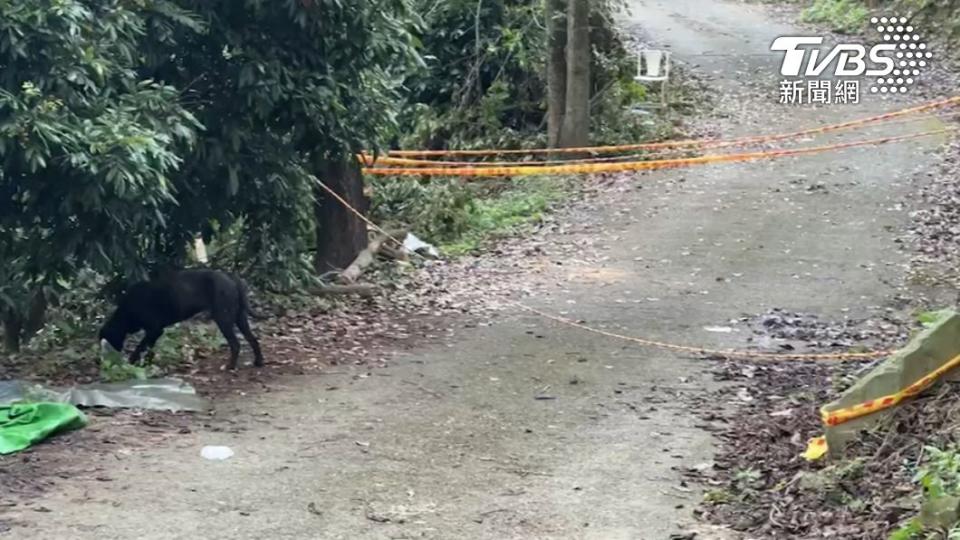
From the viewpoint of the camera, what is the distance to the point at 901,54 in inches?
1056

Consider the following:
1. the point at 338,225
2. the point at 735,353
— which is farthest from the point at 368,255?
the point at 735,353

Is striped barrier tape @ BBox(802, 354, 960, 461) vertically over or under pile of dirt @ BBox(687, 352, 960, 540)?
over

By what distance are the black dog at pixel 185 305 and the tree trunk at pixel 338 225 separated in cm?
330

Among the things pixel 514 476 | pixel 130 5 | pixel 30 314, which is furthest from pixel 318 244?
pixel 514 476

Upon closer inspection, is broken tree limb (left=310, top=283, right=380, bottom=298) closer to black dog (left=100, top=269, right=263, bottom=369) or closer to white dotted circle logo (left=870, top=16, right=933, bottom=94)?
black dog (left=100, top=269, right=263, bottom=369)

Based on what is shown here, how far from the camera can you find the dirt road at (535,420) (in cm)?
674

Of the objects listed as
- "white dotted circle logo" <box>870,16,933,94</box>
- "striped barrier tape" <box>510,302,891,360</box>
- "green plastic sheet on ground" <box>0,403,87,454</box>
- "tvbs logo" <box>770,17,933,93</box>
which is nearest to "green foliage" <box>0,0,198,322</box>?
"green plastic sheet on ground" <box>0,403,87,454</box>

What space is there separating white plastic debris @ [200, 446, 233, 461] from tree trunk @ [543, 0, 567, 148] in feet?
40.7

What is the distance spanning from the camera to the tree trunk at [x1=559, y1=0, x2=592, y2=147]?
1864cm

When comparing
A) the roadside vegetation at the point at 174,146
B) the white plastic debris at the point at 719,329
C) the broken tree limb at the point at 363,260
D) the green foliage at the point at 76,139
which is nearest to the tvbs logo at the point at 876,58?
the broken tree limb at the point at 363,260

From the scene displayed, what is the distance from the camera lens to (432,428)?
8.51 m

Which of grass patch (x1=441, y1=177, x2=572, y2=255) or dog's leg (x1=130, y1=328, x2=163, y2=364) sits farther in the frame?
grass patch (x1=441, y1=177, x2=572, y2=255)

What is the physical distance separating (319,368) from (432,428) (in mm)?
1953

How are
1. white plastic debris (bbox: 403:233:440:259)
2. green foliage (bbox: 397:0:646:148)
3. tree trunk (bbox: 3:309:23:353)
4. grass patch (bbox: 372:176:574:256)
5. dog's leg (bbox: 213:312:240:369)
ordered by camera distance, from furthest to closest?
green foliage (bbox: 397:0:646:148), grass patch (bbox: 372:176:574:256), white plastic debris (bbox: 403:233:440:259), tree trunk (bbox: 3:309:23:353), dog's leg (bbox: 213:312:240:369)
